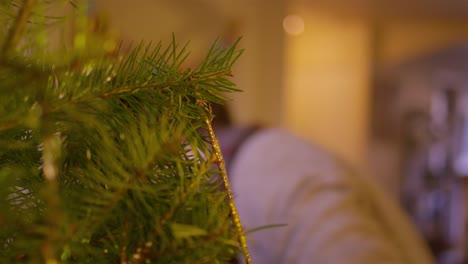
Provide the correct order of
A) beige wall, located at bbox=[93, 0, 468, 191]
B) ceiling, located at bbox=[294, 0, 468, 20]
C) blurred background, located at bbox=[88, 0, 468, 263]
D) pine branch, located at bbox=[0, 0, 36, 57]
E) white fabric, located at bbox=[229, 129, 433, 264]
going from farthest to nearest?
beige wall, located at bbox=[93, 0, 468, 191] < ceiling, located at bbox=[294, 0, 468, 20] < blurred background, located at bbox=[88, 0, 468, 263] < white fabric, located at bbox=[229, 129, 433, 264] < pine branch, located at bbox=[0, 0, 36, 57]

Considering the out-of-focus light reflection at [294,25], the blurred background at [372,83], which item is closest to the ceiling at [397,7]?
the blurred background at [372,83]

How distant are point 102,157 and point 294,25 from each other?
5509mm

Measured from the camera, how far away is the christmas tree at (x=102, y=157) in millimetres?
167

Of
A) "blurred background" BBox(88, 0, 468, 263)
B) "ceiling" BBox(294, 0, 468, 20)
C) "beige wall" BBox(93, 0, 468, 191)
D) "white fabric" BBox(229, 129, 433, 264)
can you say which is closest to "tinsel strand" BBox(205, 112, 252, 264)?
"white fabric" BBox(229, 129, 433, 264)

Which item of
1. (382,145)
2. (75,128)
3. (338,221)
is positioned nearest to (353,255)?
(338,221)

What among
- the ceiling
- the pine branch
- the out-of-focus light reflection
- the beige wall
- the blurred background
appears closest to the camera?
the pine branch

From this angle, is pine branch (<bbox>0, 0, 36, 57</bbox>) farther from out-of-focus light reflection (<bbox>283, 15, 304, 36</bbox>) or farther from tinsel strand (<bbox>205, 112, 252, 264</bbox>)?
out-of-focus light reflection (<bbox>283, 15, 304, 36</bbox>)

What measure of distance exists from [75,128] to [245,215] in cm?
85

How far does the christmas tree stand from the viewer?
167 mm

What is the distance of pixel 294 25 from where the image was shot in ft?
18.2

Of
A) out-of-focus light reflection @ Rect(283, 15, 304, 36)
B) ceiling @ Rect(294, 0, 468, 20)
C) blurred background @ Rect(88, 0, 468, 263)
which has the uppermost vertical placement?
ceiling @ Rect(294, 0, 468, 20)

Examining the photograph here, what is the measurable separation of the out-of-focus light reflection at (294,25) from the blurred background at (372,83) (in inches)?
0.7

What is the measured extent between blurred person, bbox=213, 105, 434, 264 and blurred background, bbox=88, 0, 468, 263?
2.54 metres

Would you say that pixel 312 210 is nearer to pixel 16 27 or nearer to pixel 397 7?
pixel 16 27
